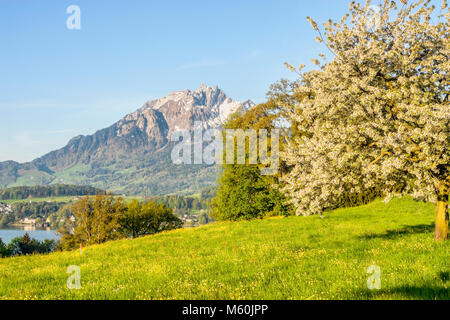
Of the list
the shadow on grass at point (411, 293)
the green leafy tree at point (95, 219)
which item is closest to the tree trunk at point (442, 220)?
the shadow on grass at point (411, 293)

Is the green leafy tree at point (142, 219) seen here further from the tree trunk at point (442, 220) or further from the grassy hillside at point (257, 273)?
the tree trunk at point (442, 220)

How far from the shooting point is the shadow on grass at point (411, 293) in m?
9.18

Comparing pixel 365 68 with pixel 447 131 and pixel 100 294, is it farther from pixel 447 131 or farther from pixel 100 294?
pixel 100 294

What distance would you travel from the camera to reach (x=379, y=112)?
18125mm

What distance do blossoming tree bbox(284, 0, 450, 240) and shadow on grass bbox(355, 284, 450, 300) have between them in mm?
7155

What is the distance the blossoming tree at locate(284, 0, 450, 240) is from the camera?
677 inches

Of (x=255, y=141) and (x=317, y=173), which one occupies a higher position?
(x=255, y=141)

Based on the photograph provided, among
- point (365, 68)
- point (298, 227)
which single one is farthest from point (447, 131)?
point (298, 227)

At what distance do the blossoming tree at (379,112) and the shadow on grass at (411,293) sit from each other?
7155 mm

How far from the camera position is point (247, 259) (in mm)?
18406

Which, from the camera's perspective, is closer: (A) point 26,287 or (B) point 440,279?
(B) point 440,279

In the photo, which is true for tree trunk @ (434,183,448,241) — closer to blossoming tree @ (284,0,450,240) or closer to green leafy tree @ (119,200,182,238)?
blossoming tree @ (284,0,450,240)

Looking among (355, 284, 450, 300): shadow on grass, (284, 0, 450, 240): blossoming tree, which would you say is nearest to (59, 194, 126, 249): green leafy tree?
(284, 0, 450, 240): blossoming tree
